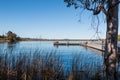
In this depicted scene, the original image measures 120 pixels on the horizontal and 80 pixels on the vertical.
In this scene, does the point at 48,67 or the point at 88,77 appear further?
the point at 88,77

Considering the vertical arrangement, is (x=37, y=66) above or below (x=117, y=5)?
below

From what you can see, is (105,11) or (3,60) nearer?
(105,11)

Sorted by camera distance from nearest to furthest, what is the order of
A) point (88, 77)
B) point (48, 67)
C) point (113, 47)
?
point (113, 47) < point (48, 67) < point (88, 77)

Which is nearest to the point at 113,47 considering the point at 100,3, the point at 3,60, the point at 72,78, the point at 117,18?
the point at 117,18

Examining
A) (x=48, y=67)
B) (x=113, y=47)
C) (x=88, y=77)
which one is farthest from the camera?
(x=88, y=77)

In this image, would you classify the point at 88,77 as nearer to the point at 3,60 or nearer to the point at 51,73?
the point at 51,73

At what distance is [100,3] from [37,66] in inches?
109

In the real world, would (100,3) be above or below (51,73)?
above

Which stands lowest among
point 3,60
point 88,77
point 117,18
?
point 88,77

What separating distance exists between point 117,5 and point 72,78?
2.66 m

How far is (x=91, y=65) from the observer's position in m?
8.66

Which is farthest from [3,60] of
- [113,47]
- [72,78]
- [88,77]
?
[113,47]

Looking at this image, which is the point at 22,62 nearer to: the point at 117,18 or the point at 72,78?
the point at 72,78

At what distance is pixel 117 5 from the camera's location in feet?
20.9
